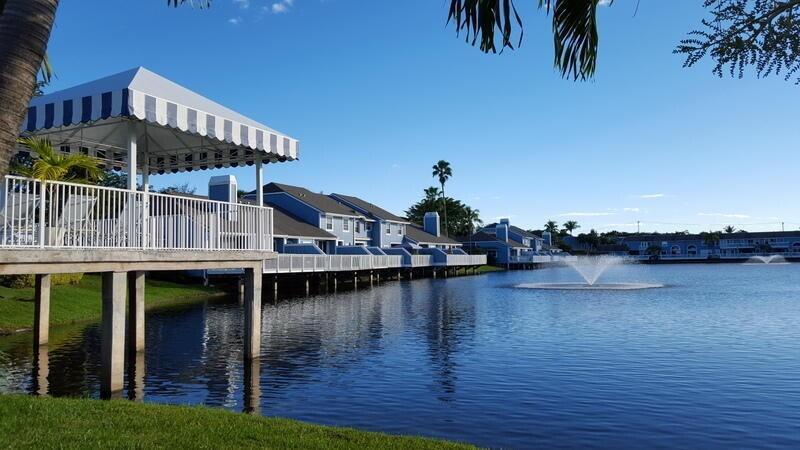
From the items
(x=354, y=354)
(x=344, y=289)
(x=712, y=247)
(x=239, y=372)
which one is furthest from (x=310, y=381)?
(x=712, y=247)

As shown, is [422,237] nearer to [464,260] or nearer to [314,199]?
[464,260]

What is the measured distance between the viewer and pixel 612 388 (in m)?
12.9

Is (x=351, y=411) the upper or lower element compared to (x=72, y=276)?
lower

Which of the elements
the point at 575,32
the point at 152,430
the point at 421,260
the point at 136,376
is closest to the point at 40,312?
the point at 136,376

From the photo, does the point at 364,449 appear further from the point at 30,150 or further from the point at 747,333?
the point at 747,333

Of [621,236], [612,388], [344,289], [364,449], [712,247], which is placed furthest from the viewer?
[621,236]

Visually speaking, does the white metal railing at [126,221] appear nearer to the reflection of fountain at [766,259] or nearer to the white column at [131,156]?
the white column at [131,156]

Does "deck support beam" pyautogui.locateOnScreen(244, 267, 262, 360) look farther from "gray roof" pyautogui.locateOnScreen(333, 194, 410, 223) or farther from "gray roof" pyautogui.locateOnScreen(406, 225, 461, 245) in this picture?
"gray roof" pyautogui.locateOnScreen(406, 225, 461, 245)

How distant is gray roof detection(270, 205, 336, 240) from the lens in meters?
48.6

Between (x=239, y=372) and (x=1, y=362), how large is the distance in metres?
6.04

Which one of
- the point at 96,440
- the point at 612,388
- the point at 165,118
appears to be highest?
the point at 165,118

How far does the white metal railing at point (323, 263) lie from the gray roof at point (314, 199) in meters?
8.11

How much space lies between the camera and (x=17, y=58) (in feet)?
13.4

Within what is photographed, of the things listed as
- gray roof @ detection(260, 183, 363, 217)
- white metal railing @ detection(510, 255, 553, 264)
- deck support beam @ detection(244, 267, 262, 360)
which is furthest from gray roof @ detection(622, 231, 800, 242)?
deck support beam @ detection(244, 267, 262, 360)
